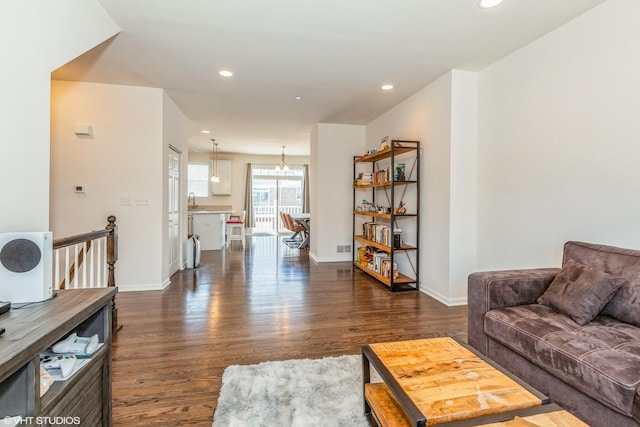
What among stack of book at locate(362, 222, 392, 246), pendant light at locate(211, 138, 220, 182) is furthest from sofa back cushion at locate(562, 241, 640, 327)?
pendant light at locate(211, 138, 220, 182)

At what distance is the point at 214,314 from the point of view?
3.13 meters

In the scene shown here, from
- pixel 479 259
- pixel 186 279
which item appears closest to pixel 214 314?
pixel 186 279

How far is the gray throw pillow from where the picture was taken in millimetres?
1770

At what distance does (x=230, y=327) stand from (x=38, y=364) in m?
1.93

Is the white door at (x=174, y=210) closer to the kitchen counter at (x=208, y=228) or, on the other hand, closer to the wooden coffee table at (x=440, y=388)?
the kitchen counter at (x=208, y=228)

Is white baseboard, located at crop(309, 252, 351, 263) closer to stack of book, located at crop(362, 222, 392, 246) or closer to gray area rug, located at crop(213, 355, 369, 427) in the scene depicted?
stack of book, located at crop(362, 222, 392, 246)

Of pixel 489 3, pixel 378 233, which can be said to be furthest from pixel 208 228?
pixel 489 3

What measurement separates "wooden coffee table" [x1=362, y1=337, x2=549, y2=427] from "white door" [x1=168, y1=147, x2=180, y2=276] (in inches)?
158

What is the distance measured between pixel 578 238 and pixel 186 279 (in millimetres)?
4585

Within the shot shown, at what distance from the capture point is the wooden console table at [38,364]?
934 millimetres

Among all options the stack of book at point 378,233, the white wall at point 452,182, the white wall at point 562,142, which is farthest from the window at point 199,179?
the white wall at point 562,142

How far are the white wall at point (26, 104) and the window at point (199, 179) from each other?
7983 mm

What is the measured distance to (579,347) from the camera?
4.92 ft

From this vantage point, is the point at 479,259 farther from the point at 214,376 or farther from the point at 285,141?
the point at 285,141
